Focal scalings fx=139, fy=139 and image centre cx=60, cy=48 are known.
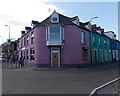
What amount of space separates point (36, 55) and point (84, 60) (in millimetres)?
7979

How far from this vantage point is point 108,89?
5211 millimetres

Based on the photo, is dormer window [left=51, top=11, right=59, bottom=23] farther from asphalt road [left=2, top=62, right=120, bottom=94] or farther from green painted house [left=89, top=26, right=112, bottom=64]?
asphalt road [left=2, top=62, right=120, bottom=94]

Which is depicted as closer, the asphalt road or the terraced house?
the asphalt road

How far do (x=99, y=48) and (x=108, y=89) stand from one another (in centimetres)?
2485

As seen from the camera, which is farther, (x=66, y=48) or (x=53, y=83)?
(x=66, y=48)

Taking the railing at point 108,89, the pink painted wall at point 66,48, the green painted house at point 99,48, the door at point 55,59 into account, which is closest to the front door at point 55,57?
the door at point 55,59

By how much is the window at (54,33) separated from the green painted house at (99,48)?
6057 mm

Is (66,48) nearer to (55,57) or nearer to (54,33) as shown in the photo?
(55,57)

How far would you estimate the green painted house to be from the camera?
2642 centimetres

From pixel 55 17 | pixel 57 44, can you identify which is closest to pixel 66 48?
pixel 57 44

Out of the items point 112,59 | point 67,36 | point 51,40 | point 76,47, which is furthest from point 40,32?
point 112,59

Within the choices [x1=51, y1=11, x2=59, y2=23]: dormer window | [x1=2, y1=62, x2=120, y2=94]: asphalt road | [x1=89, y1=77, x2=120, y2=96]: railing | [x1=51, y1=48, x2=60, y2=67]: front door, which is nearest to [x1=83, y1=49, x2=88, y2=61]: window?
[x1=51, y1=48, x2=60, y2=67]: front door

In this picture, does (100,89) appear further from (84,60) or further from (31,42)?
(31,42)

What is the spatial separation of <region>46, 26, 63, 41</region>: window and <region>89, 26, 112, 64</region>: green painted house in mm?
6057
